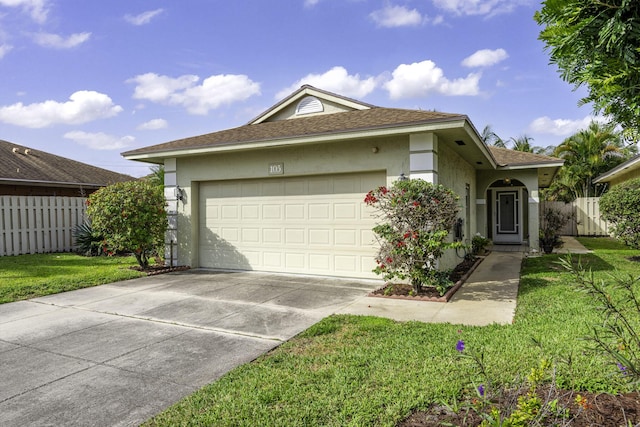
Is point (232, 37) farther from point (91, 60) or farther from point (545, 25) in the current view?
point (545, 25)

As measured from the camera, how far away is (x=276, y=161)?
9367 millimetres

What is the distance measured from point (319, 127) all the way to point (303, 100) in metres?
3.08

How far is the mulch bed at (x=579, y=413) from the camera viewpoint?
259 centimetres

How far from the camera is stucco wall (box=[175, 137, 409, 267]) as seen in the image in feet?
26.7

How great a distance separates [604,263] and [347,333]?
8.96m

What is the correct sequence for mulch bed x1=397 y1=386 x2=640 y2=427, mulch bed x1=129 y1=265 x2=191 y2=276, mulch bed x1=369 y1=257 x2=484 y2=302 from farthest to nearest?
mulch bed x1=129 y1=265 x2=191 y2=276 → mulch bed x1=369 y1=257 x2=484 y2=302 → mulch bed x1=397 y1=386 x2=640 y2=427

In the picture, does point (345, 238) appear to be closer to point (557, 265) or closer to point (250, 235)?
point (250, 235)

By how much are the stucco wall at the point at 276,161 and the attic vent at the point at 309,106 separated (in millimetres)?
2702

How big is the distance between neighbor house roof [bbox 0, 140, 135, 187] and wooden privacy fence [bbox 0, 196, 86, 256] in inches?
65.6

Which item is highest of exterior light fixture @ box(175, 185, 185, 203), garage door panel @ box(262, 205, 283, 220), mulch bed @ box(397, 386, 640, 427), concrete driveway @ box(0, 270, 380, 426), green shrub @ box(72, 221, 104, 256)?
exterior light fixture @ box(175, 185, 185, 203)

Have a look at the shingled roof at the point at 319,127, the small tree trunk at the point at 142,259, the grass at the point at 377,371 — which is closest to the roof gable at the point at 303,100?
the shingled roof at the point at 319,127

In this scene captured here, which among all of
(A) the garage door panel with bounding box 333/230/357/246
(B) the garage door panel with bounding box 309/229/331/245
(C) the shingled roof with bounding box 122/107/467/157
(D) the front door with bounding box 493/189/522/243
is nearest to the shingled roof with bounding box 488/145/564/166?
(D) the front door with bounding box 493/189/522/243

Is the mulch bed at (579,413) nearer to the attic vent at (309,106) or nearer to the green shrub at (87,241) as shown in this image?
the attic vent at (309,106)

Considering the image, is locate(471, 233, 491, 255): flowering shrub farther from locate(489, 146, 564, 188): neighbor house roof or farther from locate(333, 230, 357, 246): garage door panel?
locate(333, 230, 357, 246): garage door panel
